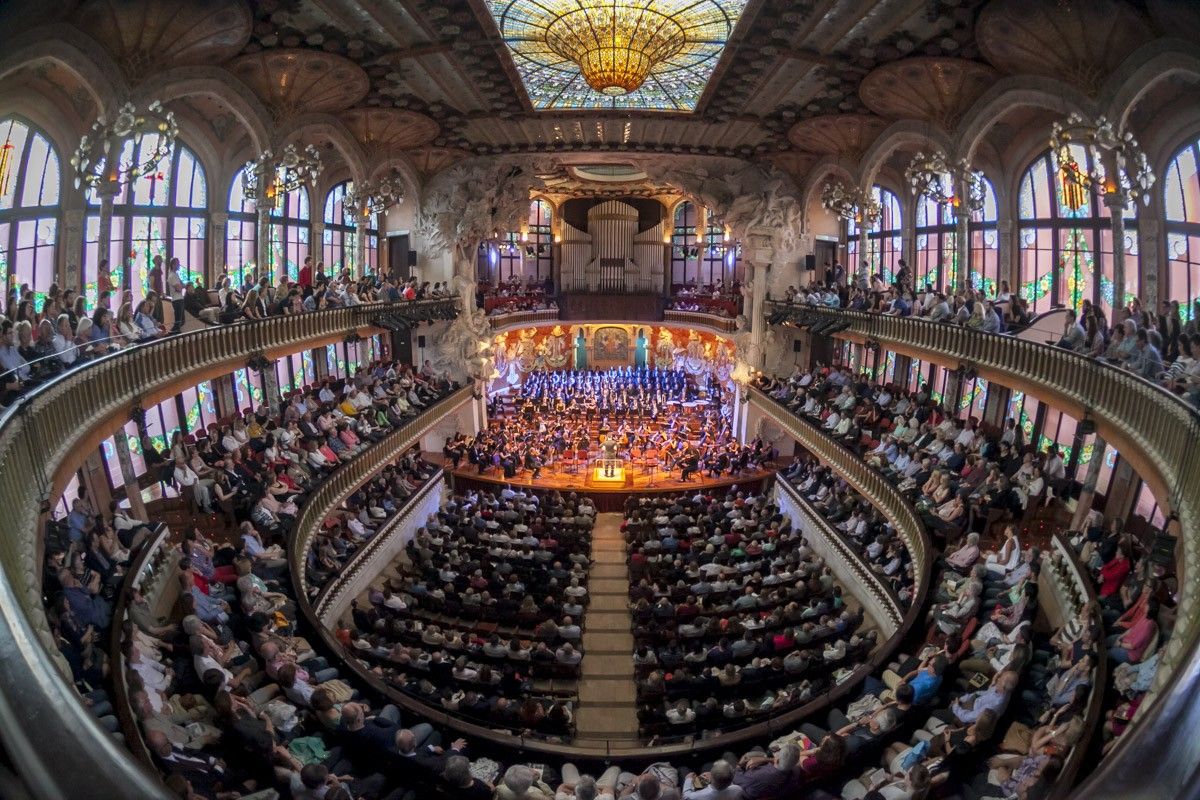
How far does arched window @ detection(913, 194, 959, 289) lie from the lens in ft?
78.1

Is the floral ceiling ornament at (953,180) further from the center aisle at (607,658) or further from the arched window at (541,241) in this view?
the arched window at (541,241)

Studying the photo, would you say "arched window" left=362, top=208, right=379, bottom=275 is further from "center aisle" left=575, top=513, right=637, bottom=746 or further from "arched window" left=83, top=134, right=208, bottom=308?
"center aisle" left=575, top=513, right=637, bottom=746

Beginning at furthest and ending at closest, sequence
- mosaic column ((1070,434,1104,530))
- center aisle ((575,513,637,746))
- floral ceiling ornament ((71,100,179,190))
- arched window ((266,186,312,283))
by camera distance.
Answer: arched window ((266,186,312,283)) → floral ceiling ornament ((71,100,179,190)) → center aisle ((575,513,637,746)) → mosaic column ((1070,434,1104,530))

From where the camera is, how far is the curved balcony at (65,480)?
5.22 ft

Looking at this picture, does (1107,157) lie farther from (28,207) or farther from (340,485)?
(28,207)

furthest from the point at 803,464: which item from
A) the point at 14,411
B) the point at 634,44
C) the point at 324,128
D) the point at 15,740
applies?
the point at 15,740

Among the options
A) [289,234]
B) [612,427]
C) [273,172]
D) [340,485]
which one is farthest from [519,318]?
[340,485]

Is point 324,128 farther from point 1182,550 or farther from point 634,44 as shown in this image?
point 1182,550

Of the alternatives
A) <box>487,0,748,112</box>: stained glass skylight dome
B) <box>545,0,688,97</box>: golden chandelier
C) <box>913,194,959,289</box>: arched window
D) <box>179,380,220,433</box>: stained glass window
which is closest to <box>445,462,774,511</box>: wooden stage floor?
<box>913,194,959,289</box>: arched window

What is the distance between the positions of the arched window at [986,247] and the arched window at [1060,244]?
92 centimetres

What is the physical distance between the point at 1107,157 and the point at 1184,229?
2.10m

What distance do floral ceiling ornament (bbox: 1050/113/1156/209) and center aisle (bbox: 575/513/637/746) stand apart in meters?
11.5

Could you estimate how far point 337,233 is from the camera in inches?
1102

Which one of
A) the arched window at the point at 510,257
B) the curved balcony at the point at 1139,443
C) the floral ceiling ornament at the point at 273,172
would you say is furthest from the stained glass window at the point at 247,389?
the arched window at the point at 510,257
